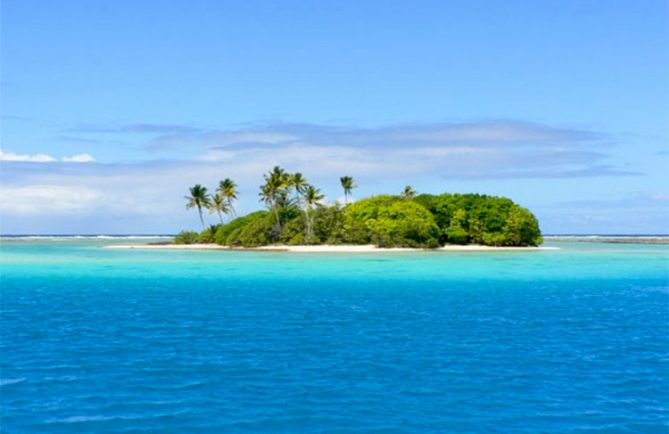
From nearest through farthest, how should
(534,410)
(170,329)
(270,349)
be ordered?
(534,410), (270,349), (170,329)

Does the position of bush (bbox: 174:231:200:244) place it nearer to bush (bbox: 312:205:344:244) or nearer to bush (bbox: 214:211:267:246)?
bush (bbox: 214:211:267:246)

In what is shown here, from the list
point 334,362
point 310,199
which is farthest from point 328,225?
point 334,362

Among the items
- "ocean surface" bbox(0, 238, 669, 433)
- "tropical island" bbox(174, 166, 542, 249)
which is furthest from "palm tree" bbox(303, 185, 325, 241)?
"ocean surface" bbox(0, 238, 669, 433)

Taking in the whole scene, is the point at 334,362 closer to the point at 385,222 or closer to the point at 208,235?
the point at 385,222

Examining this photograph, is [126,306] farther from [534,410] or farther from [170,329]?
[534,410]

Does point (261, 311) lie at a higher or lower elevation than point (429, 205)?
lower

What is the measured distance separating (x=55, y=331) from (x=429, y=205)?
89.3 metres

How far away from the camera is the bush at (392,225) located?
9969cm

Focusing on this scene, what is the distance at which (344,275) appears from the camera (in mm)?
49594

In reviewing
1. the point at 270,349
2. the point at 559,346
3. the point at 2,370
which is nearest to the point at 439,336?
the point at 559,346

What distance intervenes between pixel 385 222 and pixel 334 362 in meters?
84.3

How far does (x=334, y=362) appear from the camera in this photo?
1703cm

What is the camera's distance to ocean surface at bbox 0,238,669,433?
12.3m

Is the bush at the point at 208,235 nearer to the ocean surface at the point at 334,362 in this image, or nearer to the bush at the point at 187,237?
the bush at the point at 187,237
